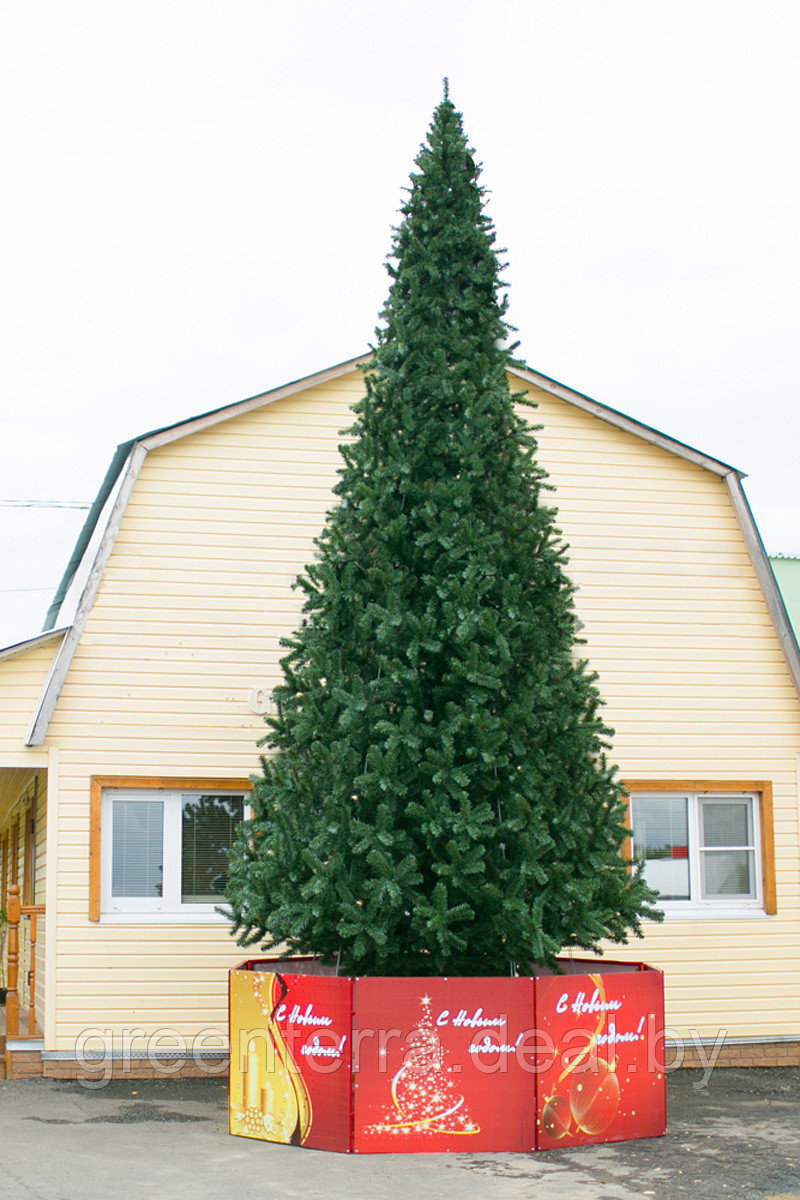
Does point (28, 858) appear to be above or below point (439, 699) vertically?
below

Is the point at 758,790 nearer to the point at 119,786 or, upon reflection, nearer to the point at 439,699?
the point at 439,699

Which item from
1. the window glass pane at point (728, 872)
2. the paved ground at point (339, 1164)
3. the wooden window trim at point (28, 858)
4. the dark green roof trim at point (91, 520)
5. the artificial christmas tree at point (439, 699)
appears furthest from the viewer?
the wooden window trim at point (28, 858)

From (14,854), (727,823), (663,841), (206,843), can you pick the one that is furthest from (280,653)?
(14,854)

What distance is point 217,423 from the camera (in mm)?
12844

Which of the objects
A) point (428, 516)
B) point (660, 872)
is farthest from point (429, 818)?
point (660, 872)

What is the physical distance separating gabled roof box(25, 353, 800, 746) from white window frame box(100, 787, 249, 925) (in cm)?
109

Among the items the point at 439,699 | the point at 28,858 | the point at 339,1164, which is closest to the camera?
the point at 339,1164

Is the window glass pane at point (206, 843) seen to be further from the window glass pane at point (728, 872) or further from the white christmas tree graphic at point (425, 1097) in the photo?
the window glass pane at point (728, 872)

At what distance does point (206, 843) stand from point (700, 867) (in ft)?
15.7

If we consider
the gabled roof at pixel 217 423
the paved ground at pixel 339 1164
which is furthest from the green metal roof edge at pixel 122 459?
the paved ground at pixel 339 1164

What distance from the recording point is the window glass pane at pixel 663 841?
13133mm

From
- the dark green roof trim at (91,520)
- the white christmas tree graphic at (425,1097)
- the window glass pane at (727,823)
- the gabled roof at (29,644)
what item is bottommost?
the white christmas tree graphic at (425,1097)

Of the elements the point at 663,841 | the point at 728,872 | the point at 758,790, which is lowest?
the point at 728,872

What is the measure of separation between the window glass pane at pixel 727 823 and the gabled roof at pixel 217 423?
4.51ft
